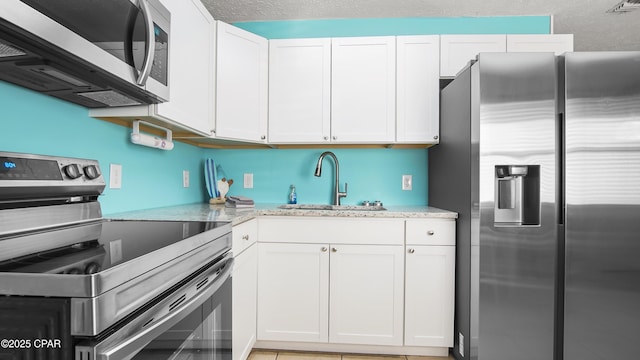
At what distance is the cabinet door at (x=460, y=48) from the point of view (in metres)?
2.18

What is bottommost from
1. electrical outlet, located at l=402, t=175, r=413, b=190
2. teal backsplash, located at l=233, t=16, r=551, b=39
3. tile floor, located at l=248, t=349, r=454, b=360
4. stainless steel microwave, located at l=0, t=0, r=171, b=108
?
tile floor, located at l=248, t=349, r=454, b=360

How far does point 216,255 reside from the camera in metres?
1.14

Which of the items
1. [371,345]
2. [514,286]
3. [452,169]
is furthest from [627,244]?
[371,345]

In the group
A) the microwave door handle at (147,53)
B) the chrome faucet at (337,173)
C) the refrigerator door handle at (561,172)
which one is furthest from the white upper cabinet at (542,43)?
the microwave door handle at (147,53)

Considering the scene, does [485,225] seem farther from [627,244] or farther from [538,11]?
[538,11]

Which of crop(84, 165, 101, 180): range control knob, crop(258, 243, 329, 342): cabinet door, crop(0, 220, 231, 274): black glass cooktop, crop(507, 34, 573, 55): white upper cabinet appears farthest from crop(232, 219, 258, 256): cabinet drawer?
crop(507, 34, 573, 55): white upper cabinet

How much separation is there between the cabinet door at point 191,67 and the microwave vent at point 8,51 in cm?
54

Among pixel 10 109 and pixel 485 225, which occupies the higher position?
pixel 10 109

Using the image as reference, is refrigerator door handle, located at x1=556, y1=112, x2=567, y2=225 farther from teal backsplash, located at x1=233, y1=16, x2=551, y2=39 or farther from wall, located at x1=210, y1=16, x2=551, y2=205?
teal backsplash, located at x1=233, y1=16, x2=551, y2=39

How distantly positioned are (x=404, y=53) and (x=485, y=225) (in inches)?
51.5

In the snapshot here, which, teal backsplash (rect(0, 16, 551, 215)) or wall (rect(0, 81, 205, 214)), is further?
teal backsplash (rect(0, 16, 551, 215))

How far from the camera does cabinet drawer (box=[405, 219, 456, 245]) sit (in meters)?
1.87

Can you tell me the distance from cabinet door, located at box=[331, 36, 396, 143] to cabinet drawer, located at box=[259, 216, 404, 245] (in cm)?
63

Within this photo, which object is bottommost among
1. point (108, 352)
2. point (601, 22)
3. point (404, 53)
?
point (108, 352)
